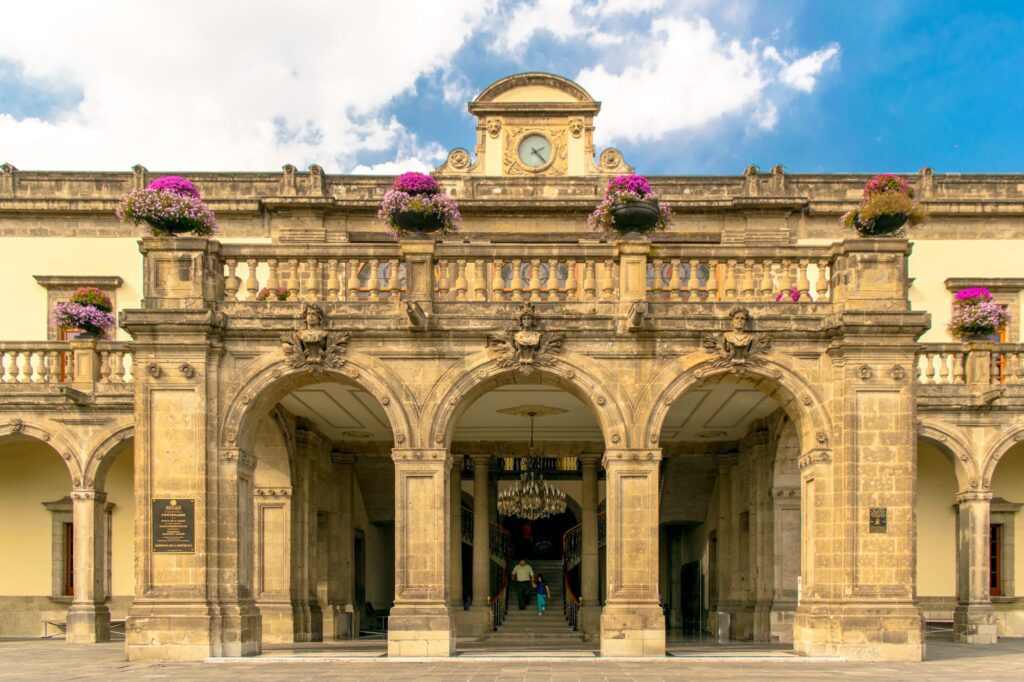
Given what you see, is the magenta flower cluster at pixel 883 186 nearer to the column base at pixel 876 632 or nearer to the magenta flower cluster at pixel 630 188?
the magenta flower cluster at pixel 630 188

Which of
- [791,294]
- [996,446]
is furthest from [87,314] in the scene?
[996,446]

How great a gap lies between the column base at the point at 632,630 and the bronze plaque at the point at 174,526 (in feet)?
20.1

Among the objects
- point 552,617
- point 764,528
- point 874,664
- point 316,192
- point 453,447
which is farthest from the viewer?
point 316,192

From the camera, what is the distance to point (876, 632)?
51.2 ft

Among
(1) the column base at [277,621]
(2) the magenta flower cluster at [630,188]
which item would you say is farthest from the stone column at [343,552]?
(2) the magenta flower cluster at [630,188]

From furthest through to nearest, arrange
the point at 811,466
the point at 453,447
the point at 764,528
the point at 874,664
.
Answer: the point at 453,447
the point at 764,528
the point at 811,466
the point at 874,664

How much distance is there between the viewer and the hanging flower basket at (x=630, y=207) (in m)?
16.7

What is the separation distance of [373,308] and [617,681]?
22.2 ft

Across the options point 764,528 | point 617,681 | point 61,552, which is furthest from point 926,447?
→ point 61,552

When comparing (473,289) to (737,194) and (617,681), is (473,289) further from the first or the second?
(737,194)

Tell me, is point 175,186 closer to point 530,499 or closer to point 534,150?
point 530,499

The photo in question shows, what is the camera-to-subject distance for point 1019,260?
2766 cm

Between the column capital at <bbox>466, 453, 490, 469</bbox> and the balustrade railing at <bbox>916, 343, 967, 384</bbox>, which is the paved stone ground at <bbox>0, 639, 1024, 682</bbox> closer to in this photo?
the balustrade railing at <bbox>916, 343, 967, 384</bbox>

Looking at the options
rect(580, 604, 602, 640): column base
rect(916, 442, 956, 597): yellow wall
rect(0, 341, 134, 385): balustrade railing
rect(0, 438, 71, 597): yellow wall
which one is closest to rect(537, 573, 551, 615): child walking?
rect(580, 604, 602, 640): column base
